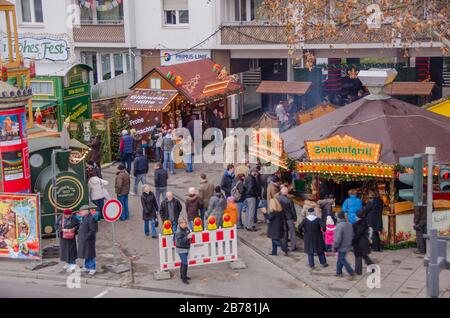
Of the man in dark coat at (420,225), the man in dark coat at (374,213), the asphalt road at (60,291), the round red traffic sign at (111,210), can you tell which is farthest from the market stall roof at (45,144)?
the man in dark coat at (420,225)

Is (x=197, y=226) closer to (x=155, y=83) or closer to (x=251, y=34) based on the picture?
(x=155, y=83)

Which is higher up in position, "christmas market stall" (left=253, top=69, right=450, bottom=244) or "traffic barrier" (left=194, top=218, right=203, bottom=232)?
"christmas market stall" (left=253, top=69, right=450, bottom=244)

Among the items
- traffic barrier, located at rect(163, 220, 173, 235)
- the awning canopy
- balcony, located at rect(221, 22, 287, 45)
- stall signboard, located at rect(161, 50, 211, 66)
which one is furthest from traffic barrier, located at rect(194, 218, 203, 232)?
stall signboard, located at rect(161, 50, 211, 66)

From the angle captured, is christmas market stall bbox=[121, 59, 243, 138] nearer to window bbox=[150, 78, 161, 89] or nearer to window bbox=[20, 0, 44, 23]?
window bbox=[150, 78, 161, 89]

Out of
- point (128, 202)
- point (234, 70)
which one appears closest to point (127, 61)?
point (234, 70)

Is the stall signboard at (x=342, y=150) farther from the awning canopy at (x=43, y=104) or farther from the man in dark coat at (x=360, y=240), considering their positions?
the awning canopy at (x=43, y=104)

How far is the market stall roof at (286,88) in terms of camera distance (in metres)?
31.3

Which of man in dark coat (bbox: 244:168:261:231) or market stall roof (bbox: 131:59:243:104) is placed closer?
man in dark coat (bbox: 244:168:261:231)

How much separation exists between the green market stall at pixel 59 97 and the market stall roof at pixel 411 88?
11350mm

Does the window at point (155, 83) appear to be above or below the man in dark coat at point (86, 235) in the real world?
above

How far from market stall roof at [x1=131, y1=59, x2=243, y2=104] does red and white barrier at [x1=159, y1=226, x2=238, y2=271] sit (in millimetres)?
11333

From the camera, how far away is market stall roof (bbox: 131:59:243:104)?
28.1 meters

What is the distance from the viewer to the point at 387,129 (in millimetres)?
19141
